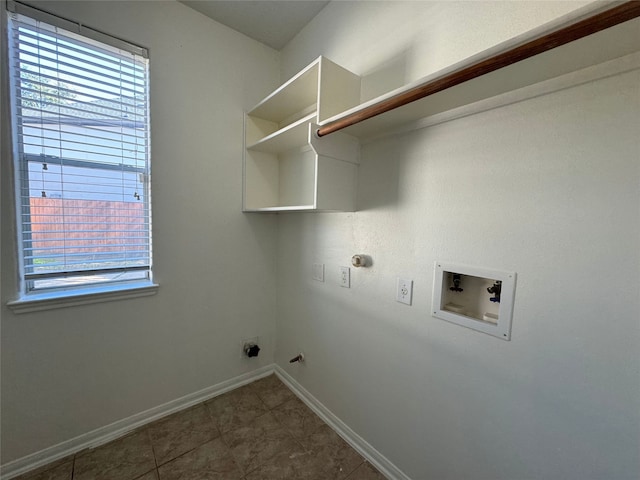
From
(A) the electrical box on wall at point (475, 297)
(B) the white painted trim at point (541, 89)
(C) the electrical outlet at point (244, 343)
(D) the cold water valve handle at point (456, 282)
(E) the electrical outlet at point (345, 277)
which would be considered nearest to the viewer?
(B) the white painted trim at point (541, 89)

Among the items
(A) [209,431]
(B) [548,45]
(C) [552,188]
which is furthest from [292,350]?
(B) [548,45]

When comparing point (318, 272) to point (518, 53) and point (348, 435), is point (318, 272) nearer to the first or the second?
point (348, 435)

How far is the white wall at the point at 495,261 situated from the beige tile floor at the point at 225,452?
0.74 ft

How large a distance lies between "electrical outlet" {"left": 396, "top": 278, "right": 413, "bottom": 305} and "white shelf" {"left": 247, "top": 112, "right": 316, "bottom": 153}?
2.97 ft

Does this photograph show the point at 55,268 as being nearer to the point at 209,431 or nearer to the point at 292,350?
the point at 209,431

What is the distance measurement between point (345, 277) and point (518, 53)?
1.16 meters

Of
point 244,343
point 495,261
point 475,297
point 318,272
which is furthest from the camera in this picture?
point 244,343

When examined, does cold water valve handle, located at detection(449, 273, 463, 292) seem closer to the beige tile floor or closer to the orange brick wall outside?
the beige tile floor

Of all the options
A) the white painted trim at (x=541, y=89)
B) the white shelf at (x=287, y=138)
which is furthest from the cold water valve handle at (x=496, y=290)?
the white shelf at (x=287, y=138)

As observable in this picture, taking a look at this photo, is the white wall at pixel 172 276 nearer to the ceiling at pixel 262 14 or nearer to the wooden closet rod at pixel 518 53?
the ceiling at pixel 262 14

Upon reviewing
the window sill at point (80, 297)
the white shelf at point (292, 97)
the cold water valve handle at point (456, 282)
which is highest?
the white shelf at point (292, 97)

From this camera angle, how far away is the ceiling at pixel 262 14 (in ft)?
5.03

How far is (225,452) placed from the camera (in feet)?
4.65

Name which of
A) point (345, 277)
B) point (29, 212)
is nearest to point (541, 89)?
point (345, 277)
